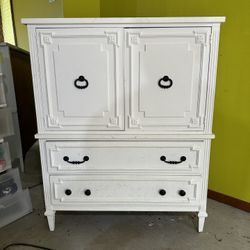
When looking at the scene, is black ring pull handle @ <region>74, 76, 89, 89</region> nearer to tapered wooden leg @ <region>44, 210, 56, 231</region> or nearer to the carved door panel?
the carved door panel

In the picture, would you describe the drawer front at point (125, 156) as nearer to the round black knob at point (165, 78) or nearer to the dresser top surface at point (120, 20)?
the round black knob at point (165, 78)

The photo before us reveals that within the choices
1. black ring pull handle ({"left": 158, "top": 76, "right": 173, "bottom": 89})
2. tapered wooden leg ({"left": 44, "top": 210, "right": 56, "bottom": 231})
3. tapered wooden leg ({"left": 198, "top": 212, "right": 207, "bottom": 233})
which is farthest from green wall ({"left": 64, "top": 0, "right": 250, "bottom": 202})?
tapered wooden leg ({"left": 44, "top": 210, "right": 56, "bottom": 231})

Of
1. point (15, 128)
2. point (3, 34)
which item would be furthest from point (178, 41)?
point (3, 34)

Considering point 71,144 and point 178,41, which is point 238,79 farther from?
point 71,144

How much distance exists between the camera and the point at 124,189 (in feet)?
4.57

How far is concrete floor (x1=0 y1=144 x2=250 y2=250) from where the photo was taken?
1430mm

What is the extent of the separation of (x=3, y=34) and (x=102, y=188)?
8.35ft

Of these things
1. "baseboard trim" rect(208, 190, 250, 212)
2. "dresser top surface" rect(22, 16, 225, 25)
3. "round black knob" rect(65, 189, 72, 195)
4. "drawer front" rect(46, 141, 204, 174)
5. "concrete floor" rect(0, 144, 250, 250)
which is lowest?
"concrete floor" rect(0, 144, 250, 250)

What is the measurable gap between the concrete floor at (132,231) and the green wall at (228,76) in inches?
9.8

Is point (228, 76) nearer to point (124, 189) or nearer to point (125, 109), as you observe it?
point (125, 109)

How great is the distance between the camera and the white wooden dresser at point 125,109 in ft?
3.86

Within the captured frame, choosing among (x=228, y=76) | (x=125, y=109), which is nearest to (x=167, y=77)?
(x=125, y=109)

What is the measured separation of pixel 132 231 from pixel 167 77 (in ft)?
3.07

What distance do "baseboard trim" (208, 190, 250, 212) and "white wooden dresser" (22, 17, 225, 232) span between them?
486mm
